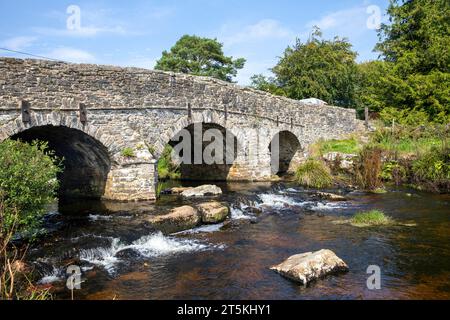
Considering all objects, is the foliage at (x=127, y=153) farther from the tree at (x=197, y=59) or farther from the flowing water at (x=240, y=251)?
the tree at (x=197, y=59)

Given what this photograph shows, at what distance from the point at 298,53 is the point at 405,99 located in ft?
34.0

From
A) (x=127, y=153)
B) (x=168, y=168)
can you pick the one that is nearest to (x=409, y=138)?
(x=168, y=168)

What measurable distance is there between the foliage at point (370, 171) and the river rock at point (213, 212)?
8.56 meters

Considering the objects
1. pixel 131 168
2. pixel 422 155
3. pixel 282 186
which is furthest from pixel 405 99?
pixel 131 168

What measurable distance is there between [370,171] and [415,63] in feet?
40.3

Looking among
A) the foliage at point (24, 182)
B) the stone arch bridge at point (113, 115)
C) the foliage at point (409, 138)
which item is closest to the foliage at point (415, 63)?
the foliage at point (409, 138)

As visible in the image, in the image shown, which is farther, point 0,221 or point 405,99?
point 405,99

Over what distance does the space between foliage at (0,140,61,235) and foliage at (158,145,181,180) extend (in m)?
14.3

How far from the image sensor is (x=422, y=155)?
60.7ft

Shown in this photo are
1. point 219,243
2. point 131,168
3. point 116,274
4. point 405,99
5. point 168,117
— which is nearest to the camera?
point 116,274

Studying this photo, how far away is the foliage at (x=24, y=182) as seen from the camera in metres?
7.46

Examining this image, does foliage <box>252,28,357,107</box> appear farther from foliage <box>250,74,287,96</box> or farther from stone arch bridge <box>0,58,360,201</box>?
stone arch bridge <box>0,58,360,201</box>

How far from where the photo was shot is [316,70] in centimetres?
3300

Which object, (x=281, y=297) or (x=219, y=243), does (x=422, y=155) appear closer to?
(x=219, y=243)
